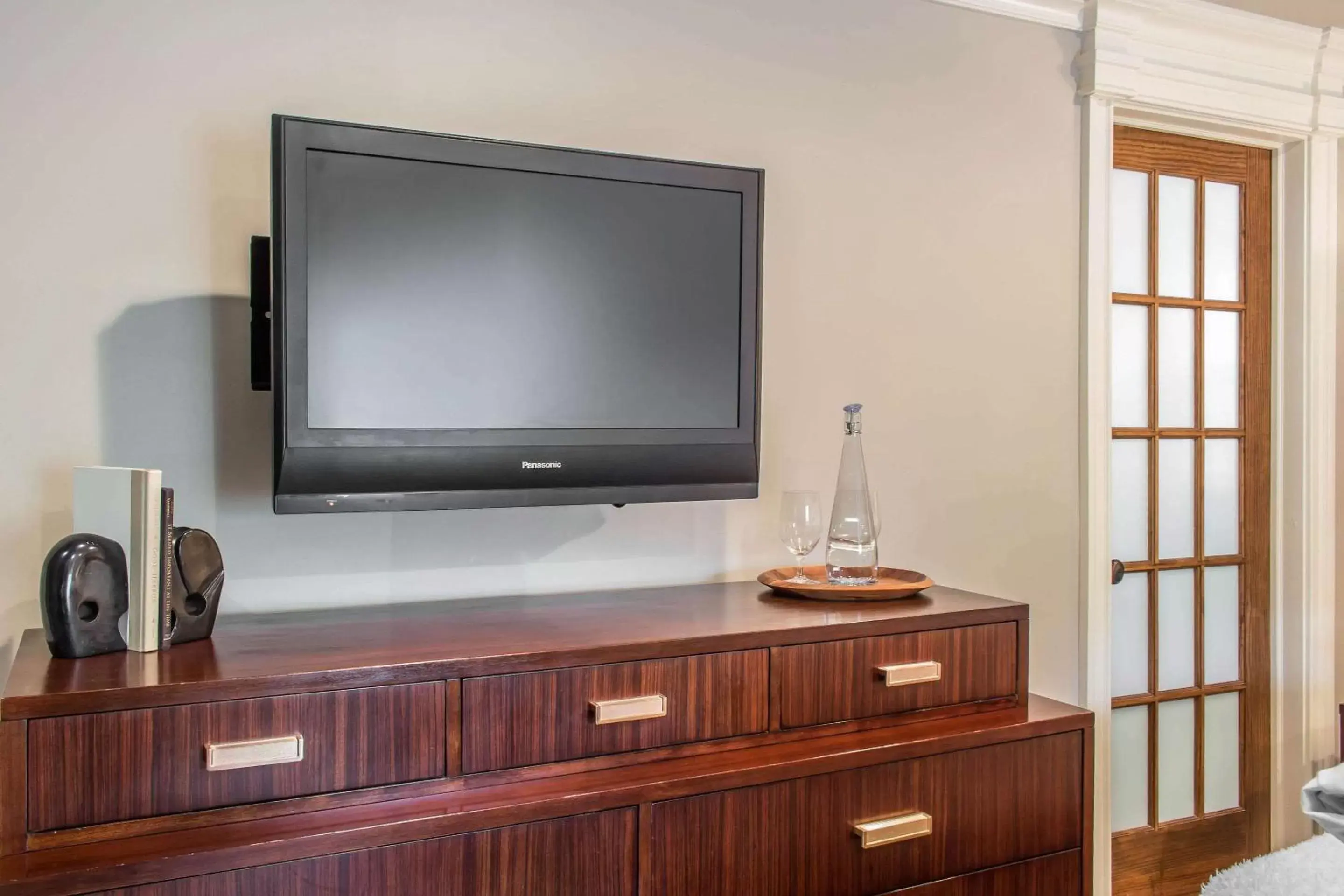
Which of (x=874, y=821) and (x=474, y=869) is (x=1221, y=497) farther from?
(x=474, y=869)

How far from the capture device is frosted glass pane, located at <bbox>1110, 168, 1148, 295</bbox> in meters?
2.73

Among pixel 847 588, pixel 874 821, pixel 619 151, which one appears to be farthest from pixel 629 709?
pixel 619 151

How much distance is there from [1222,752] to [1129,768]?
339 millimetres

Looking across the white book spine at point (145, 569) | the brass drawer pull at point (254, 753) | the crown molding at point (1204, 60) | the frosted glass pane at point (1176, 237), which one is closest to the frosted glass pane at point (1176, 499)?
the frosted glass pane at point (1176, 237)

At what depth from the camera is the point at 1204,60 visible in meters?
2.71

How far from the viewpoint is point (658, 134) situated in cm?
210

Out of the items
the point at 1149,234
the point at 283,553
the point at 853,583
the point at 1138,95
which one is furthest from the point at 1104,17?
the point at 283,553

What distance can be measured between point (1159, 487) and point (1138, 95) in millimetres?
1000

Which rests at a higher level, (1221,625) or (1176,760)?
(1221,625)

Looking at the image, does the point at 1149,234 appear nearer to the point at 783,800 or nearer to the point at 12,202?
the point at 783,800

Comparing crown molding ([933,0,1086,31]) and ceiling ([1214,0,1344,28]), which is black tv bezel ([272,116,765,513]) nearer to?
crown molding ([933,0,1086,31])

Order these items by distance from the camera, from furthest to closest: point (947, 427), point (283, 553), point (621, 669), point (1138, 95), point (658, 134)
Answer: point (1138, 95), point (947, 427), point (658, 134), point (283, 553), point (621, 669)

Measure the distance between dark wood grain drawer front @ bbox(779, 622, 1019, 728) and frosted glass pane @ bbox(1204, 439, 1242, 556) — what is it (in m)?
1.33

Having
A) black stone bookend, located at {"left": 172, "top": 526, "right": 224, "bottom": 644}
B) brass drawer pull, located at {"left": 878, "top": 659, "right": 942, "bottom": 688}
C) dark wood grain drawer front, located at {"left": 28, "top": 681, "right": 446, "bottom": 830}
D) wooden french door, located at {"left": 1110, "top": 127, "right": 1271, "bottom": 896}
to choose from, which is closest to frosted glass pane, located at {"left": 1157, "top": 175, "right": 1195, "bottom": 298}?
wooden french door, located at {"left": 1110, "top": 127, "right": 1271, "bottom": 896}
